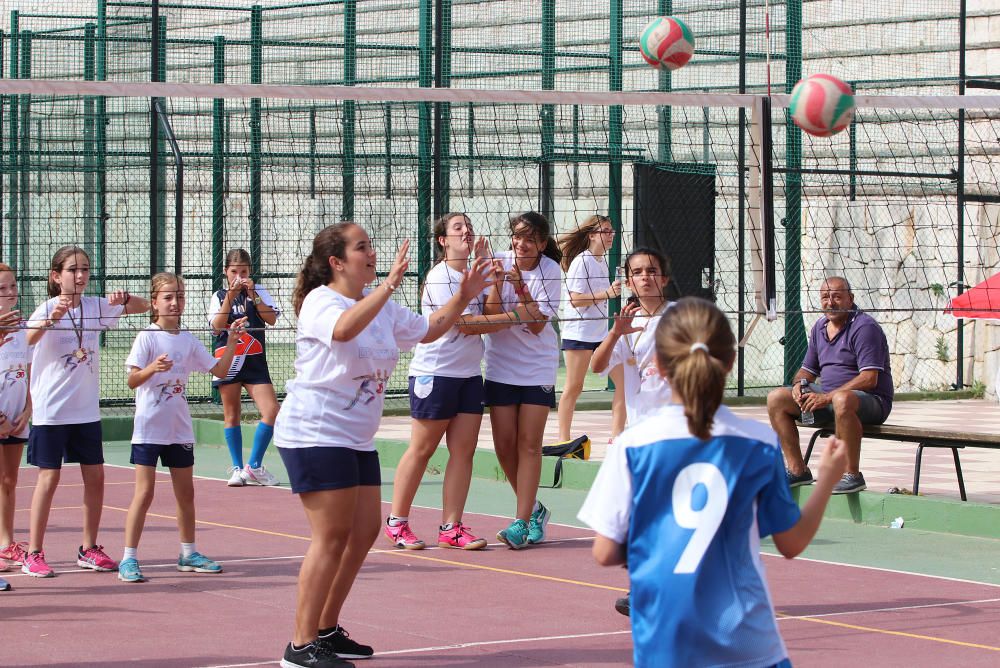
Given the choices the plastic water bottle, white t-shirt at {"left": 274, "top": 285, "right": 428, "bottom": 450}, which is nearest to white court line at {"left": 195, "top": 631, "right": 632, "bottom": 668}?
white t-shirt at {"left": 274, "top": 285, "right": 428, "bottom": 450}

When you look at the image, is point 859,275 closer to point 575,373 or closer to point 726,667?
point 575,373

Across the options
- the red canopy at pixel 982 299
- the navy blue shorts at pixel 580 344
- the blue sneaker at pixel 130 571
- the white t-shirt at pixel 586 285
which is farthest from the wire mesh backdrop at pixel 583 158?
the blue sneaker at pixel 130 571

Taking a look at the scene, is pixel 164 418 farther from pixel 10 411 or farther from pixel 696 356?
pixel 696 356

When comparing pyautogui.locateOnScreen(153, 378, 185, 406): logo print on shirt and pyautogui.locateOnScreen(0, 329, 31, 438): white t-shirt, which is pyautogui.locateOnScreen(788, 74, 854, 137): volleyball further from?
pyautogui.locateOnScreen(0, 329, 31, 438): white t-shirt

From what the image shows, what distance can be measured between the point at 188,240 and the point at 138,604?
1085 cm

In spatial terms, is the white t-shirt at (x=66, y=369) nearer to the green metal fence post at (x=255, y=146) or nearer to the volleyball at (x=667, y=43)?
the volleyball at (x=667, y=43)

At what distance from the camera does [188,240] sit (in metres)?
17.2

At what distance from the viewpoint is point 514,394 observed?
8.32 metres

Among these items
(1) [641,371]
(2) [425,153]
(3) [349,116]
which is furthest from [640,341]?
(3) [349,116]

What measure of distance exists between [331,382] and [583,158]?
9951 millimetres

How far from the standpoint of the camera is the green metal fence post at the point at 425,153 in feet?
47.8

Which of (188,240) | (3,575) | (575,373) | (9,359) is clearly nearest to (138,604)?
(3,575)

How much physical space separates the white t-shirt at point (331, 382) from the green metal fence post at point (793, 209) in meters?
10.8

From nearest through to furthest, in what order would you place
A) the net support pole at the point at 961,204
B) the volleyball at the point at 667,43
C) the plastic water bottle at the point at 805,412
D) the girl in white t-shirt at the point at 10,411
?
the girl in white t-shirt at the point at 10,411 → the plastic water bottle at the point at 805,412 → the volleyball at the point at 667,43 → the net support pole at the point at 961,204
